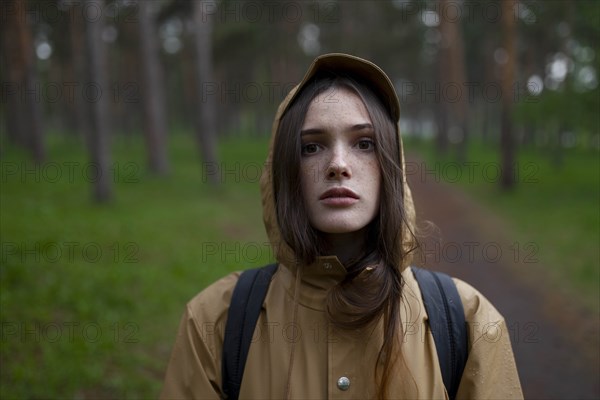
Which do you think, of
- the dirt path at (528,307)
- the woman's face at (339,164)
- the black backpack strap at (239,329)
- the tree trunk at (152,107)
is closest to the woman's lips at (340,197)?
the woman's face at (339,164)

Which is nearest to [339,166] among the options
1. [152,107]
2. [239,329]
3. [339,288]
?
[339,288]

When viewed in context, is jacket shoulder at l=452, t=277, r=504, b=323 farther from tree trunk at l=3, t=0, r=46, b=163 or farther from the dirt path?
tree trunk at l=3, t=0, r=46, b=163

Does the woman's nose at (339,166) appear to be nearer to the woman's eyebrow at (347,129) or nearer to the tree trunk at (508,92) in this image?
the woman's eyebrow at (347,129)

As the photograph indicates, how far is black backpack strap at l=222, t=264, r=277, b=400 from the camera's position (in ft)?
6.38

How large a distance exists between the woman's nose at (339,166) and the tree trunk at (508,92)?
13.1 m

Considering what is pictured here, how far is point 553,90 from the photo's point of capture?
42.6 feet

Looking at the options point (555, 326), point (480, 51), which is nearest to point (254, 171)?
point (555, 326)

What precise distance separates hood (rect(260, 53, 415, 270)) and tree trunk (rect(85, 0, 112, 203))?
30.0ft

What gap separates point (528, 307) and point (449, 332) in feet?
15.1

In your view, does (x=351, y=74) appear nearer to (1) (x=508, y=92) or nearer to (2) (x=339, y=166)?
(2) (x=339, y=166)

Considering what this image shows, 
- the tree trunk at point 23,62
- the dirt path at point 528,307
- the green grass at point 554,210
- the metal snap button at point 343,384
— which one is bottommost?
the dirt path at point 528,307

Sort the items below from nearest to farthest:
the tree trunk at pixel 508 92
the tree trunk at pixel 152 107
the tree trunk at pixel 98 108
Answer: the tree trunk at pixel 98 108, the tree trunk at pixel 508 92, the tree trunk at pixel 152 107

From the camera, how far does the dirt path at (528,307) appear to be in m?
4.13

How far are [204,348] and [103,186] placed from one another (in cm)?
929
